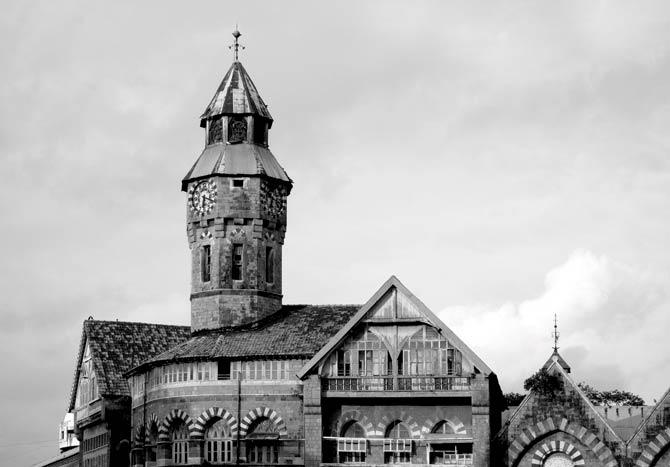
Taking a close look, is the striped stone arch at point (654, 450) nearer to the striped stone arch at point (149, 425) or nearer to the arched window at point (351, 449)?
the arched window at point (351, 449)

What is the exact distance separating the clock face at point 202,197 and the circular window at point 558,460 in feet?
92.0

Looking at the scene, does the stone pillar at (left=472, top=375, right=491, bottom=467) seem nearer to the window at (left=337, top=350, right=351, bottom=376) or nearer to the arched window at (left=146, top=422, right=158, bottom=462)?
the window at (left=337, top=350, right=351, bottom=376)

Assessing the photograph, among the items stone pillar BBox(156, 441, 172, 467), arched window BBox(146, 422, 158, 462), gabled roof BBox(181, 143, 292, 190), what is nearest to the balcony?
stone pillar BBox(156, 441, 172, 467)

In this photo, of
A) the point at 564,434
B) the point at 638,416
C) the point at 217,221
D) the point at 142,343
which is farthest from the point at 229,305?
the point at 638,416

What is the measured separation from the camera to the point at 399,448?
8319 centimetres

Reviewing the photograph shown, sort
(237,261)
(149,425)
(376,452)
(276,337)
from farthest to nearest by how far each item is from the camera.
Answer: (237,261) < (149,425) < (276,337) < (376,452)

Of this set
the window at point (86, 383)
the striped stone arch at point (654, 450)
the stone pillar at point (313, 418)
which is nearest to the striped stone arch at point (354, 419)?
the stone pillar at point (313, 418)

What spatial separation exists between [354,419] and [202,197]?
20037 mm

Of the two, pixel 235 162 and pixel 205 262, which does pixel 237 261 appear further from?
pixel 235 162

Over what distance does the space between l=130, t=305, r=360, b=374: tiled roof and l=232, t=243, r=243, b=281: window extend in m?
3.63

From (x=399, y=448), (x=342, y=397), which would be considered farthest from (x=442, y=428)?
(x=342, y=397)

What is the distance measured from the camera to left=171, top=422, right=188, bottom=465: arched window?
287 feet

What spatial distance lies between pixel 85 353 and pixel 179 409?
20.2m

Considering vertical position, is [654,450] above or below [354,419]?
below
